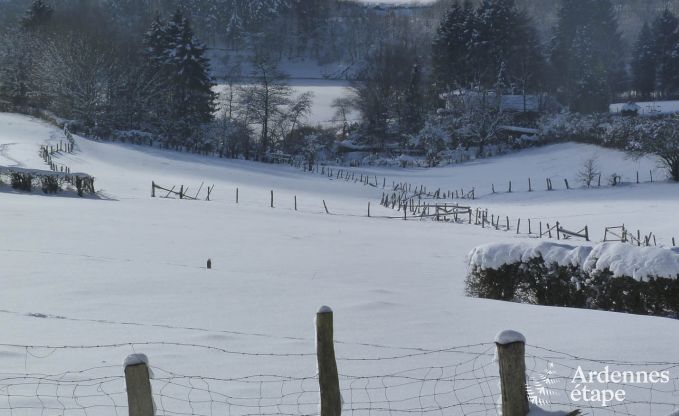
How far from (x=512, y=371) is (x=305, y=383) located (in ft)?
10.4

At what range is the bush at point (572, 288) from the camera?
10.7 metres

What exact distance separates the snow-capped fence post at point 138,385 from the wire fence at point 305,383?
1.97 meters

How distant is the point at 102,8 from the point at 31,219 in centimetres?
11906

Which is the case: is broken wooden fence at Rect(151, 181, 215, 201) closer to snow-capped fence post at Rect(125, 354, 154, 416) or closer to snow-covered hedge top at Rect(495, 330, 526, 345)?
snow-capped fence post at Rect(125, 354, 154, 416)

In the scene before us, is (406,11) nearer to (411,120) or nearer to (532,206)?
(411,120)

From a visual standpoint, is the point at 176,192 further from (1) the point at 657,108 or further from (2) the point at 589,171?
(1) the point at 657,108

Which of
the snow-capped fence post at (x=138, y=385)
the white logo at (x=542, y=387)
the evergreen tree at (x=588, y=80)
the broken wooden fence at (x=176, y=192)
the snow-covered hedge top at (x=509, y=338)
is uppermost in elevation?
the evergreen tree at (x=588, y=80)

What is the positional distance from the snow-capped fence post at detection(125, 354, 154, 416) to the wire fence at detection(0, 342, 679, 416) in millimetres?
1970

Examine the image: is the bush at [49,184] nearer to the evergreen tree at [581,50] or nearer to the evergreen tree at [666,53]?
the evergreen tree at [581,50]

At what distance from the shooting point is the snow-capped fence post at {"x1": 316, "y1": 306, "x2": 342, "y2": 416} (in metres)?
4.62

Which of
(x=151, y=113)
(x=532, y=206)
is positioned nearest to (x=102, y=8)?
(x=151, y=113)

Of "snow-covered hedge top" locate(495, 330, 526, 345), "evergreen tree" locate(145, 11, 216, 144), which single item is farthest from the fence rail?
"evergreen tree" locate(145, 11, 216, 144)

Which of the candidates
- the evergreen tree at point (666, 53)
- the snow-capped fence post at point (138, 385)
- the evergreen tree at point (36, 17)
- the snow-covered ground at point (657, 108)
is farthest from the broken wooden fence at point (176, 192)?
the evergreen tree at point (666, 53)

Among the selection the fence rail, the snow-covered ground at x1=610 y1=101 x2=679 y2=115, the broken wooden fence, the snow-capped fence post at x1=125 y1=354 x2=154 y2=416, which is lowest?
the fence rail
